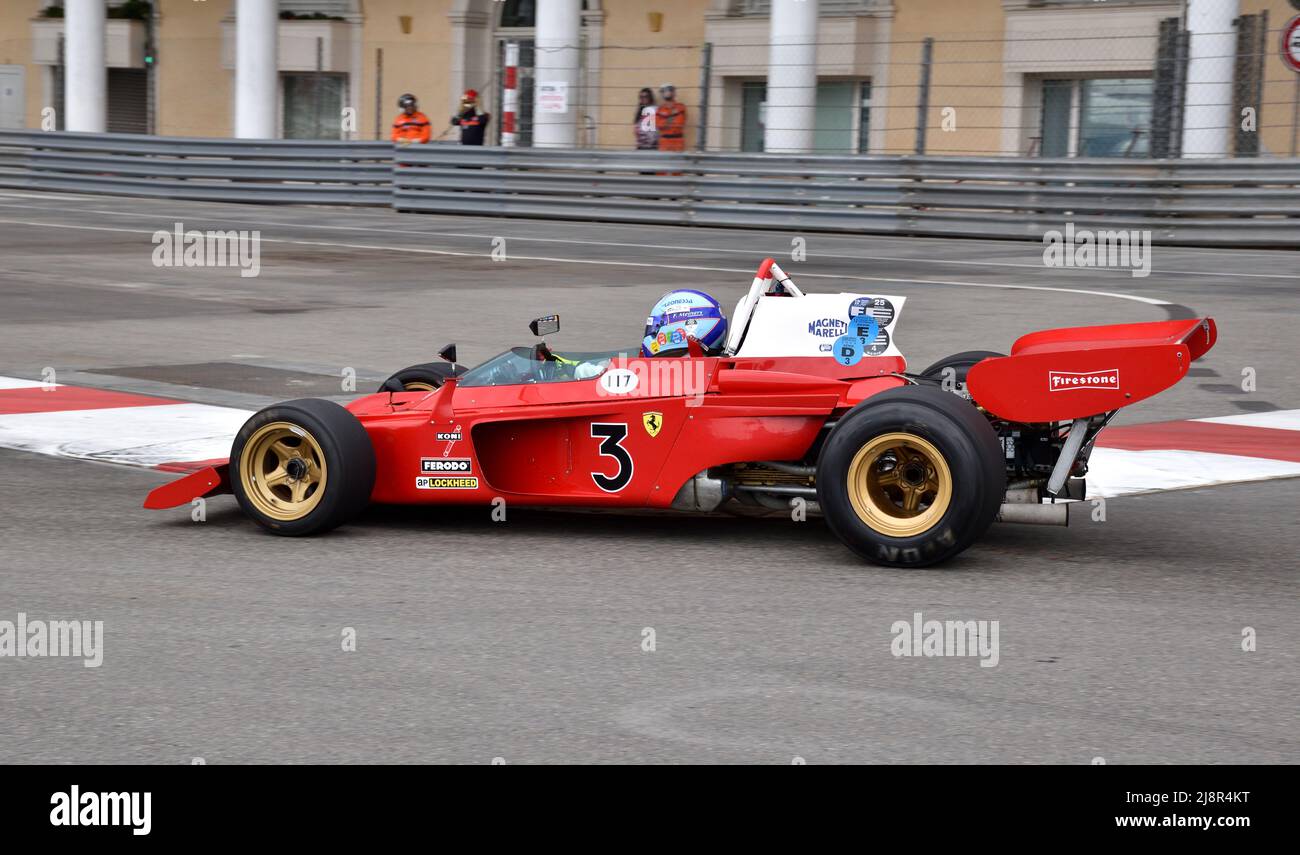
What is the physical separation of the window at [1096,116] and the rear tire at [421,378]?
18.3 m

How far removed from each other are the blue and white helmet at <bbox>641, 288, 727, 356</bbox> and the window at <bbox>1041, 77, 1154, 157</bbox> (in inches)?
730

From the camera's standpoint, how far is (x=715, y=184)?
2305 cm

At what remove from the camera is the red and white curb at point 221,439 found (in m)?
8.04

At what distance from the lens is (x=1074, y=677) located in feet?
15.6

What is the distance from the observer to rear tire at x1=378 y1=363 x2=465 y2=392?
769 centimetres

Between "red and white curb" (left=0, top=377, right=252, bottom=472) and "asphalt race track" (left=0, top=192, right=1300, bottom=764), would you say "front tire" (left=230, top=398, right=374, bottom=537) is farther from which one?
"red and white curb" (left=0, top=377, right=252, bottom=472)

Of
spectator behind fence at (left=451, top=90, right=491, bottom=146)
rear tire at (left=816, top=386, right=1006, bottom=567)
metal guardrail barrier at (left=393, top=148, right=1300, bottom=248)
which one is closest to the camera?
rear tire at (left=816, top=386, right=1006, bottom=567)

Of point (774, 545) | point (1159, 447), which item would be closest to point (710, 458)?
point (774, 545)

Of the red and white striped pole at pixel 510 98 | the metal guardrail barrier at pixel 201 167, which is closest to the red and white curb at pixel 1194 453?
the red and white striped pole at pixel 510 98

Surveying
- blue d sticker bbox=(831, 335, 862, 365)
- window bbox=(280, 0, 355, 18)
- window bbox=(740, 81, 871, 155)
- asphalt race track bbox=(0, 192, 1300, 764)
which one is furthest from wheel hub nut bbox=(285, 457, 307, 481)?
window bbox=(280, 0, 355, 18)

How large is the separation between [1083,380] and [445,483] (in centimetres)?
235

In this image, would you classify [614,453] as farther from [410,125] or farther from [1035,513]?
[410,125]

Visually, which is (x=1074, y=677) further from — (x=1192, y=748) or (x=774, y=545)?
(x=774, y=545)
